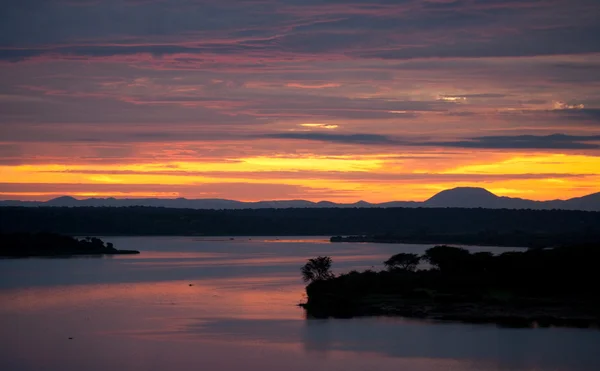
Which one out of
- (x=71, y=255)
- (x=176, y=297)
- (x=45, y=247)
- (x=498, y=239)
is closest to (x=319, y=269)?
(x=176, y=297)

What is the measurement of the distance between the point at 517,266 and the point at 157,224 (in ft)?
478

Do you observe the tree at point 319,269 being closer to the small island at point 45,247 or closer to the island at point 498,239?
the small island at point 45,247

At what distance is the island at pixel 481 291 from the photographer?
151ft

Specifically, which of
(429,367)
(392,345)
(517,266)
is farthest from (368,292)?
(429,367)

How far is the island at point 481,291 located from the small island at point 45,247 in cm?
6048

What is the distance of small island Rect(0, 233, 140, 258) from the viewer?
110 meters

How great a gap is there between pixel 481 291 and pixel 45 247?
72635 millimetres

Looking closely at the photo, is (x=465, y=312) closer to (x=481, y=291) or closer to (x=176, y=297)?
(x=481, y=291)

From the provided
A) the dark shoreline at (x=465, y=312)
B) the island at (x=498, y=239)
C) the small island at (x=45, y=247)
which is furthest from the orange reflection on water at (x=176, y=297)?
the island at (x=498, y=239)

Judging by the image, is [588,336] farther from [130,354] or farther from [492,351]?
[130,354]

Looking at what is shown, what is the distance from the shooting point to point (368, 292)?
51.9 m

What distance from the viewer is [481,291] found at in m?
51.7

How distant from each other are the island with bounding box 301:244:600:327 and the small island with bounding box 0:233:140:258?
60484mm

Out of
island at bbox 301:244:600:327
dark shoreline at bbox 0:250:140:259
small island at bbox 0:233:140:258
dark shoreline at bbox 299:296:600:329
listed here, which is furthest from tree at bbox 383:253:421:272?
small island at bbox 0:233:140:258
